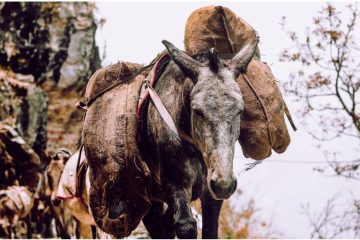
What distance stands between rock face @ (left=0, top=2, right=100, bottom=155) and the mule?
22239 mm

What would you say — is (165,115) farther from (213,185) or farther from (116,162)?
(213,185)

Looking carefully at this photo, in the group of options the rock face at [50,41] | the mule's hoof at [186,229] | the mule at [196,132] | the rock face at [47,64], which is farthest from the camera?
the rock face at [50,41]

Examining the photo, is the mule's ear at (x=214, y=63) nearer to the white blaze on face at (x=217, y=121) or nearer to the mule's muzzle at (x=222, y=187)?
the white blaze on face at (x=217, y=121)

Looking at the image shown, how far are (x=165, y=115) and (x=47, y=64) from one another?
25.1 m

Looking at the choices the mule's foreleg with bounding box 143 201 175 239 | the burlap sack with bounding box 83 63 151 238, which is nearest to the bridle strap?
the burlap sack with bounding box 83 63 151 238

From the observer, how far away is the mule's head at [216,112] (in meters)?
4.19

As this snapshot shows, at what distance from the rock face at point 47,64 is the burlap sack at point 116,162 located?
2163cm

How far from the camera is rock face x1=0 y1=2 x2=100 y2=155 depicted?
27.2 metres

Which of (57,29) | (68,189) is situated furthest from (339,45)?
(57,29)

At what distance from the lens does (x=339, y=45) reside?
1452 cm

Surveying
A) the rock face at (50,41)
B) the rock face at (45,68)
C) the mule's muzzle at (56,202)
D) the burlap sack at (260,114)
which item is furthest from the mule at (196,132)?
the rock face at (50,41)

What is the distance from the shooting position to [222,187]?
4148 millimetres

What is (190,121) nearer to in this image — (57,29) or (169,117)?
(169,117)

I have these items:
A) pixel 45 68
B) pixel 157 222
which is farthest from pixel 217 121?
pixel 45 68
